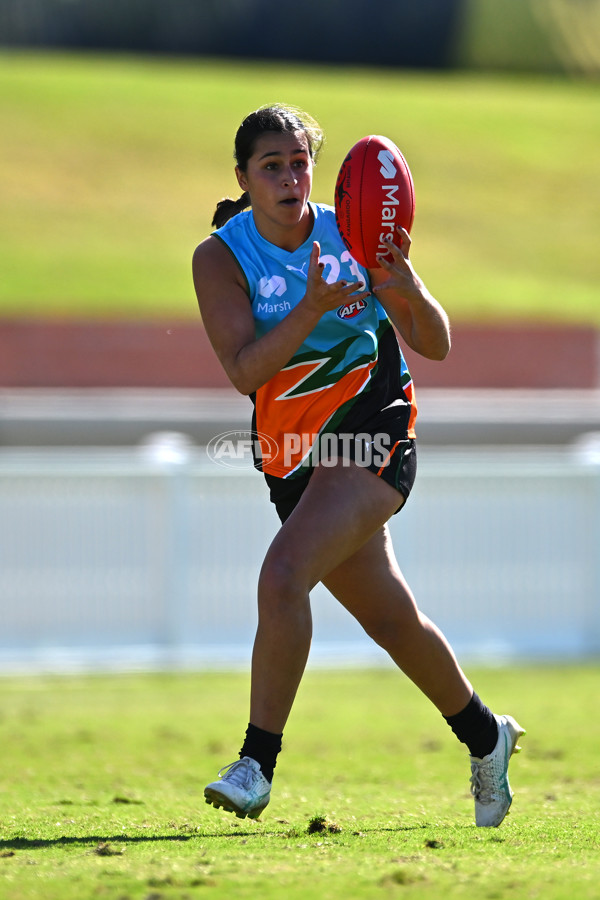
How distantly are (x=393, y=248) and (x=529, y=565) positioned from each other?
20.3 ft

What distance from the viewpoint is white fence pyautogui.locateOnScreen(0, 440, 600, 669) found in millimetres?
9227

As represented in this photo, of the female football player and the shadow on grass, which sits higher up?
the female football player

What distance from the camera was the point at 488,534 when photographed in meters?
9.66

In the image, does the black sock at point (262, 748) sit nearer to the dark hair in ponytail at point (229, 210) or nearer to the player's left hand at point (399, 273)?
the player's left hand at point (399, 273)

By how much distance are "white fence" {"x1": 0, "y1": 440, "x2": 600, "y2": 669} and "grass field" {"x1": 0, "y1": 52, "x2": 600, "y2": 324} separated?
59.3ft

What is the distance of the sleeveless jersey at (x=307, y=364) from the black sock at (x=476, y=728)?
915 mm

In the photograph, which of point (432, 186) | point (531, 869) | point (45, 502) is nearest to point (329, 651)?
point (45, 502)

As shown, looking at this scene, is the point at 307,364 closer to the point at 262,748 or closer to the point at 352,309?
the point at 352,309

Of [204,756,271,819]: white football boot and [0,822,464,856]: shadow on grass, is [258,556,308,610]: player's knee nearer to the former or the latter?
[204,756,271,819]: white football boot

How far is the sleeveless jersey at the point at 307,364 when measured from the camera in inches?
155

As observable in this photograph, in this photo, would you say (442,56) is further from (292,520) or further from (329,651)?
(292,520)

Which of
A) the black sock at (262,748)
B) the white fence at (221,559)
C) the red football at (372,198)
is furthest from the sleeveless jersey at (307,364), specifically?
the white fence at (221,559)

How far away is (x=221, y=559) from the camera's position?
370 inches

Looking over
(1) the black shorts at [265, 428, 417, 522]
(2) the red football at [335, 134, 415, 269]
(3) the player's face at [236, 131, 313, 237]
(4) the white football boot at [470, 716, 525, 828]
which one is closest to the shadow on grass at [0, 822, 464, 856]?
(4) the white football boot at [470, 716, 525, 828]
